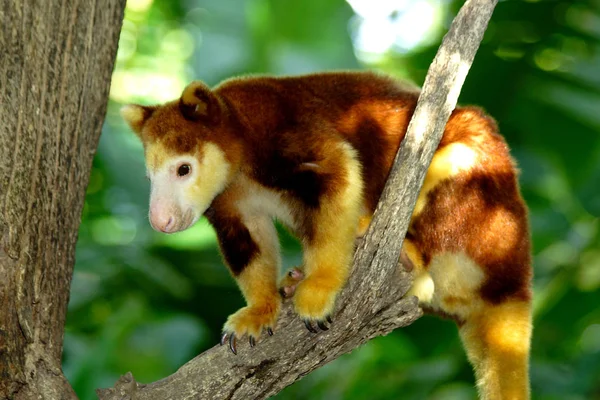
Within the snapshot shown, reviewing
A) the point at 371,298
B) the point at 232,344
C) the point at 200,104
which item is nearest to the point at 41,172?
the point at 200,104

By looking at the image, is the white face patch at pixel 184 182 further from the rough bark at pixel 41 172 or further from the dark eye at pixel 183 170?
the rough bark at pixel 41 172

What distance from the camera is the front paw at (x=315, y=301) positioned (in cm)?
351

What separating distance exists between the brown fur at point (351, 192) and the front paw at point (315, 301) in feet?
0.22

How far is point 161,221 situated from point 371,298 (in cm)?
108

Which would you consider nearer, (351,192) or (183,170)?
(351,192)

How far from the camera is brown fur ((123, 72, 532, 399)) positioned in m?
3.91

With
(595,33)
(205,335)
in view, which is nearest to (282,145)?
(205,335)

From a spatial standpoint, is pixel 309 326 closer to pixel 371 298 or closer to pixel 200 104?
pixel 371 298

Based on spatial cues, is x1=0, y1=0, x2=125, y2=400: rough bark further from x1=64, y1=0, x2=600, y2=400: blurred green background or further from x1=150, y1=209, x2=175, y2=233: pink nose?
x1=64, y1=0, x2=600, y2=400: blurred green background

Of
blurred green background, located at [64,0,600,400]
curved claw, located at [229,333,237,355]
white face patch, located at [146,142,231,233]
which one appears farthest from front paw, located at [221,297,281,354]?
blurred green background, located at [64,0,600,400]

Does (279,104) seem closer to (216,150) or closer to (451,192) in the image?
(216,150)

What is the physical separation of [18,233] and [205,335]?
11.2 ft

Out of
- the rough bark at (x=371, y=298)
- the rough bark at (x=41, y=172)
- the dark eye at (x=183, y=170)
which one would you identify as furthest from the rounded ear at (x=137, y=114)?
the rough bark at (x=371, y=298)

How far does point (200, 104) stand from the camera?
4020mm
